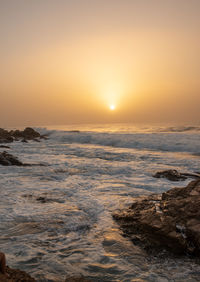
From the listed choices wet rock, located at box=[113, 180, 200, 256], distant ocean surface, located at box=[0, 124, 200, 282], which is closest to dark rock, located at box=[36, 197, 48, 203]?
distant ocean surface, located at box=[0, 124, 200, 282]

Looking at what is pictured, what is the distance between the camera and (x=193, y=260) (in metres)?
3.03

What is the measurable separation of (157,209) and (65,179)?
14.3ft

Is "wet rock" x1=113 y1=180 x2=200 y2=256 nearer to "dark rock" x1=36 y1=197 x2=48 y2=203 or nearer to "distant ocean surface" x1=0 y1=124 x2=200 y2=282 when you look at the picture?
"distant ocean surface" x1=0 y1=124 x2=200 y2=282

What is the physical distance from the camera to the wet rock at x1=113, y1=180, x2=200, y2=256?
3236 mm

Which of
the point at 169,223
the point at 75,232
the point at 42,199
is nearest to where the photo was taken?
the point at 169,223

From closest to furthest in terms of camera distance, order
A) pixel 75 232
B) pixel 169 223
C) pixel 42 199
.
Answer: pixel 169 223 < pixel 75 232 < pixel 42 199

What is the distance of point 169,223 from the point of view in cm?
355

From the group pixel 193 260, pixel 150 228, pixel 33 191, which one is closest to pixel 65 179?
pixel 33 191

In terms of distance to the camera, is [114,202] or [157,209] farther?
[114,202]

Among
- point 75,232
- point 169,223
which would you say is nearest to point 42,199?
point 75,232

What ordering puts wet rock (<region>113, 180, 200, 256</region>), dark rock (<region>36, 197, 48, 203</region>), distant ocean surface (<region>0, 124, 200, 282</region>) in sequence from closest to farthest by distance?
1. distant ocean surface (<region>0, 124, 200, 282</region>)
2. wet rock (<region>113, 180, 200, 256</region>)
3. dark rock (<region>36, 197, 48, 203</region>)

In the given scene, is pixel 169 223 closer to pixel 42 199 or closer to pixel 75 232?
pixel 75 232

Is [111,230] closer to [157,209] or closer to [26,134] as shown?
[157,209]

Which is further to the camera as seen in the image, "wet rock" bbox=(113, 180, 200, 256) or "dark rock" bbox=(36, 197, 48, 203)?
"dark rock" bbox=(36, 197, 48, 203)
